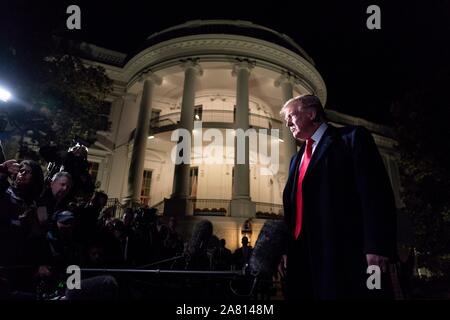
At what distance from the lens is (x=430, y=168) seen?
45.2 feet

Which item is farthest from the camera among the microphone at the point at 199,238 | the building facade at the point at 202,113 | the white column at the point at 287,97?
the white column at the point at 287,97

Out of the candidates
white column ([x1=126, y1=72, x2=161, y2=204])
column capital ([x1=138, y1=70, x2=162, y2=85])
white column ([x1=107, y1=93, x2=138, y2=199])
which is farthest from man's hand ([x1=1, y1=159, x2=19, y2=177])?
column capital ([x1=138, y1=70, x2=162, y2=85])

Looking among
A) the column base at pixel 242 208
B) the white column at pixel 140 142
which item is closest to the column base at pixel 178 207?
the column base at pixel 242 208

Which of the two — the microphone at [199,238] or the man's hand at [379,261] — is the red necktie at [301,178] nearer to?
the man's hand at [379,261]

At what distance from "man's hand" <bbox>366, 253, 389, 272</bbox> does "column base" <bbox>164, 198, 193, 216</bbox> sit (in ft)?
42.0

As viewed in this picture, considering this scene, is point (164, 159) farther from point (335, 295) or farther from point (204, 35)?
point (335, 295)

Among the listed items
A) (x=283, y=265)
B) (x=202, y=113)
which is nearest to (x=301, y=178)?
(x=283, y=265)

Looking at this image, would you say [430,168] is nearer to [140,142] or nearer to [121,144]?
[140,142]

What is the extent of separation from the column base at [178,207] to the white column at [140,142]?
2.67 meters

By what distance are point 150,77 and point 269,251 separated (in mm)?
18335

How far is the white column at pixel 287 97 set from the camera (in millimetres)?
17297

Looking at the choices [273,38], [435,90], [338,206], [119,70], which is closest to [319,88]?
[273,38]

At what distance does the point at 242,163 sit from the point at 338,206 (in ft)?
43.7

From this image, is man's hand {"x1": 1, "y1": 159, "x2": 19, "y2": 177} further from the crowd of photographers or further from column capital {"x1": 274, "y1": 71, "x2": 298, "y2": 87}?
column capital {"x1": 274, "y1": 71, "x2": 298, "y2": 87}
